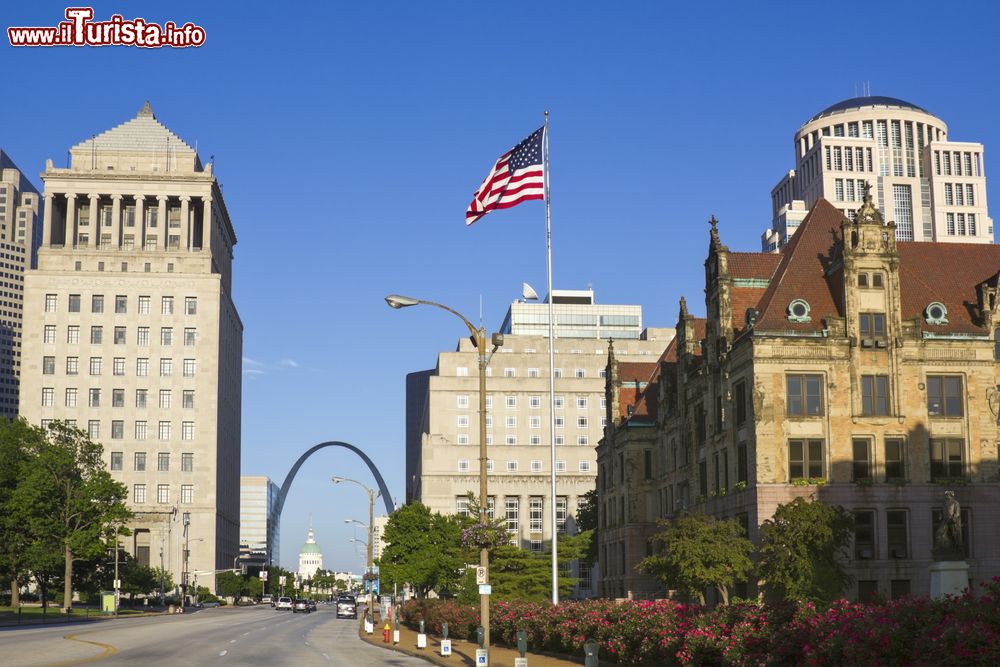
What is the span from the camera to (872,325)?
205ft

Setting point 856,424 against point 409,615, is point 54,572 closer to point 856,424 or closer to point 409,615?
point 409,615

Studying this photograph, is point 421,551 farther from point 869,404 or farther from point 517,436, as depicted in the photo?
point 517,436

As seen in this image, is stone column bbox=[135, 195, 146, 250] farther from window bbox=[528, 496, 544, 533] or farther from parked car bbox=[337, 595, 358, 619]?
parked car bbox=[337, 595, 358, 619]

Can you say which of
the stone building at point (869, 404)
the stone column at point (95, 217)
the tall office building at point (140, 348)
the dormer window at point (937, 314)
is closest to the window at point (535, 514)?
the tall office building at point (140, 348)

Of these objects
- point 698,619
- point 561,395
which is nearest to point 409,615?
point 698,619

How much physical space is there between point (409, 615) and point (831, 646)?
61.6 m

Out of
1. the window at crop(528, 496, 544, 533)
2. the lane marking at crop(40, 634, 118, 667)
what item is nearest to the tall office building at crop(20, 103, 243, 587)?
the window at crop(528, 496, 544, 533)

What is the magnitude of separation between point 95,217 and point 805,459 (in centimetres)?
13019

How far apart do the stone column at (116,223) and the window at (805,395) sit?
125 meters

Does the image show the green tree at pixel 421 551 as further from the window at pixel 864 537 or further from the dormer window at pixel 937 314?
the dormer window at pixel 937 314

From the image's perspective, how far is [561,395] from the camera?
174 meters

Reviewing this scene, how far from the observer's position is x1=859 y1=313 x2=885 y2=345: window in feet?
205

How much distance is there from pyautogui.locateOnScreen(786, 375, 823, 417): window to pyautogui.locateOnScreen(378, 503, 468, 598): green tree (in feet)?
148

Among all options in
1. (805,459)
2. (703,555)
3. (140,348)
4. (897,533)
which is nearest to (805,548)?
(703,555)
